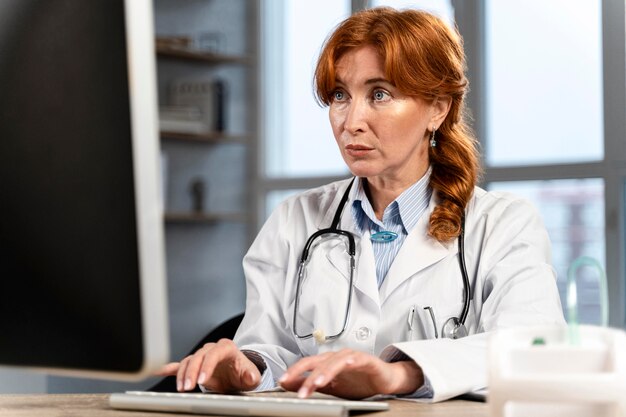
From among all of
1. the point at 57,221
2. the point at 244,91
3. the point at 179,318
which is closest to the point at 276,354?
the point at 57,221

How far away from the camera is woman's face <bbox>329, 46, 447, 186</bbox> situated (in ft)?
6.31

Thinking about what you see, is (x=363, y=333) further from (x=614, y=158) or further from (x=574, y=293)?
(x=614, y=158)

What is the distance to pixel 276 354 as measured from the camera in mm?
1867

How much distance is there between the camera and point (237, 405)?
1131mm

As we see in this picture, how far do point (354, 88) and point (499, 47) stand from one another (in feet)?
9.07

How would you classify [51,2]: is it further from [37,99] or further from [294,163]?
[294,163]

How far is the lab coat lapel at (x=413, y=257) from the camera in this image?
1847 mm

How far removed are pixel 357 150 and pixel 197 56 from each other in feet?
11.6

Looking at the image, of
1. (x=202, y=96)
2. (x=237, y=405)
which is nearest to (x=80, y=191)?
(x=237, y=405)

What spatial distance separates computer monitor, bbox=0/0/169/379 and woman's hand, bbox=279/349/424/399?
0.52 metres

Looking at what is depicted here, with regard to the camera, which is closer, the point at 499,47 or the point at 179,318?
the point at 499,47

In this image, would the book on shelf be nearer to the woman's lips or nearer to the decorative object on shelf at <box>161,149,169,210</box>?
the decorative object on shelf at <box>161,149,169,210</box>

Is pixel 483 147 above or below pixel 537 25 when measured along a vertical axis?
below

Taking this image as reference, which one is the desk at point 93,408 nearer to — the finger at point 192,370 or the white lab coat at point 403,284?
the finger at point 192,370
